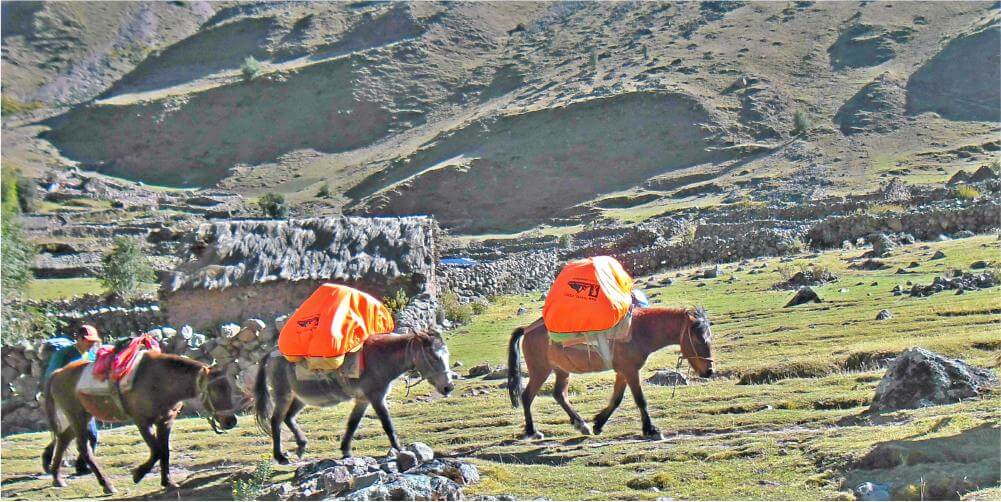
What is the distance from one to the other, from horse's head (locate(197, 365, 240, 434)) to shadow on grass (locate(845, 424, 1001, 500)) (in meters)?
8.31

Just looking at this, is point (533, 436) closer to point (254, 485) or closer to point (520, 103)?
point (254, 485)

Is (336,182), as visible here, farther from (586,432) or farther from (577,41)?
(586,432)

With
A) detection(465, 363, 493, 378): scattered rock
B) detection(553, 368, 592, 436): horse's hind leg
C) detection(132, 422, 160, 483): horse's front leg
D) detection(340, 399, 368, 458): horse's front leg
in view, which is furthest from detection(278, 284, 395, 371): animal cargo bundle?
detection(465, 363, 493, 378): scattered rock

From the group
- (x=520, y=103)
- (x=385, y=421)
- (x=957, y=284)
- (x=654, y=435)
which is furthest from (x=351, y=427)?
(x=520, y=103)

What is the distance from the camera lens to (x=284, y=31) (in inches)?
7165

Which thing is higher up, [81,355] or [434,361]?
[81,355]

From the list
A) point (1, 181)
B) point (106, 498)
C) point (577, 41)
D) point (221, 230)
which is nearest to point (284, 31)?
point (577, 41)

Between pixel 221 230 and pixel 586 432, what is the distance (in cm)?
2356

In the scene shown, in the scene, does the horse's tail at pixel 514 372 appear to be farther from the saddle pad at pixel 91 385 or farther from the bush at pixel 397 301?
the bush at pixel 397 301

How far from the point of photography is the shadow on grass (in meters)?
9.34

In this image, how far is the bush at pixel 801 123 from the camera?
9425 cm

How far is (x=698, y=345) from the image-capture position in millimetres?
13688

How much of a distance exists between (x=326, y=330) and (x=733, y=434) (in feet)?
18.7

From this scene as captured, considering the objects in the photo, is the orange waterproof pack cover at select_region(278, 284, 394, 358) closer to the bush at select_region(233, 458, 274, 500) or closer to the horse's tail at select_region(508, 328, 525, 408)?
the bush at select_region(233, 458, 274, 500)
